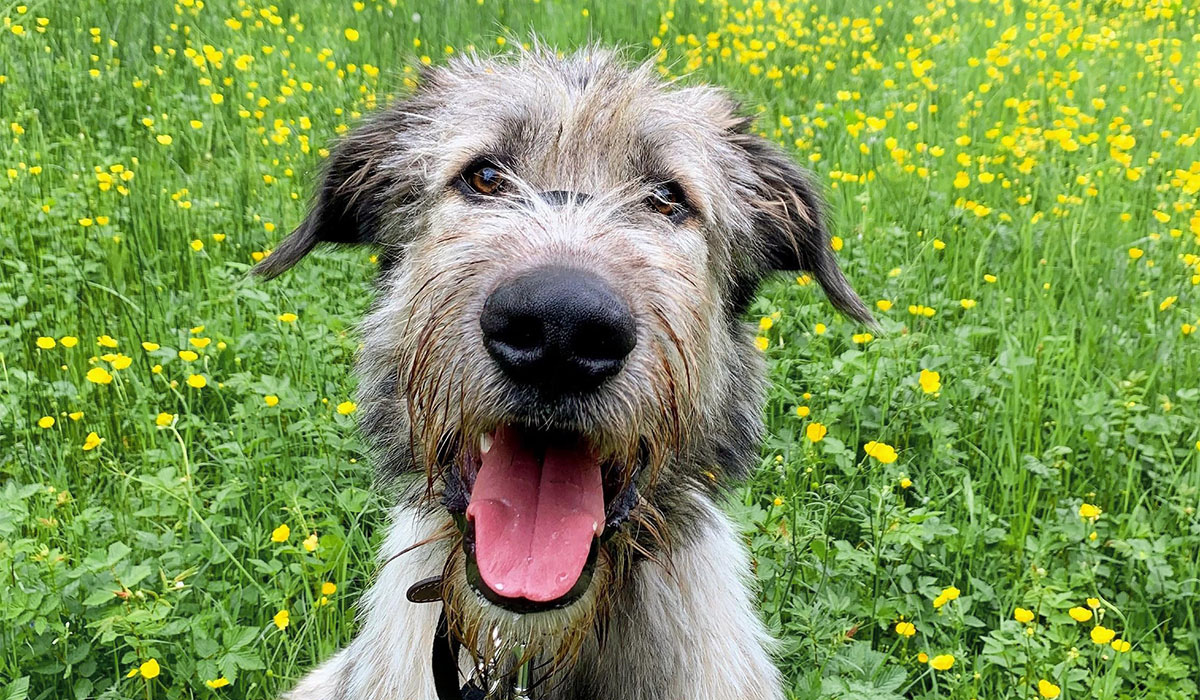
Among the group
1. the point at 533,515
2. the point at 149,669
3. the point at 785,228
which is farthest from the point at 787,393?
the point at 149,669

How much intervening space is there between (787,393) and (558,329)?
216 centimetres

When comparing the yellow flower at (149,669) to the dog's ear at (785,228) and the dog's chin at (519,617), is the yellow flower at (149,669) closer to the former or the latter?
the dog's chin at (519,617)

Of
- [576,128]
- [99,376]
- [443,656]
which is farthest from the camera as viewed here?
[99,376]

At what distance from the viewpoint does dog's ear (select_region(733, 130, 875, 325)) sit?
2.83 metres

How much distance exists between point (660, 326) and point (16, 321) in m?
3.15

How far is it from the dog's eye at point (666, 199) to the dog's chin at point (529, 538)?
0.76m

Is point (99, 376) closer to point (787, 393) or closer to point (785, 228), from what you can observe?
point (785, 228)

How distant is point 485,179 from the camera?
2.51 metres

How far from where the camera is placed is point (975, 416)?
12.0 feet

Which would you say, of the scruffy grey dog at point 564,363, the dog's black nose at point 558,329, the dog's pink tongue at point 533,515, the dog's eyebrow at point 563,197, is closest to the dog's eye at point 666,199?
the scruffy grey dog at point 564,363

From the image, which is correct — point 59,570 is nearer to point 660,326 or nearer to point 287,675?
point 287,675

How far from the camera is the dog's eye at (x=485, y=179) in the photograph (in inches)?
98.0

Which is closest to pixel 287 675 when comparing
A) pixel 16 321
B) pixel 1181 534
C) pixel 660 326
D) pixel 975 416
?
pixel 660 326

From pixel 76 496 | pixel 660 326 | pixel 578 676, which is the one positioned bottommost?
pixel 76 496
